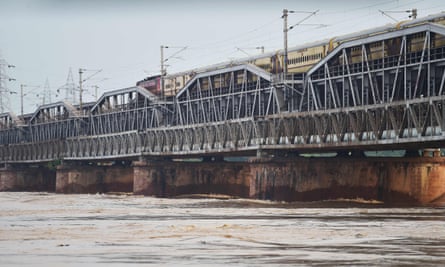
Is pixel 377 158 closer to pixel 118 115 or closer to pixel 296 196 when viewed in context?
pixel 296 196

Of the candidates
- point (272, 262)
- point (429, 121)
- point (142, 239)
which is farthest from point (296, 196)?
point (272, 262)

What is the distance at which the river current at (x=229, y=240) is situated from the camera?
97.5 ft

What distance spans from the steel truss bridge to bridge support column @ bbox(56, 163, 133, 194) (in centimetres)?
219

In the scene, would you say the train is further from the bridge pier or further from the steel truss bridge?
the bridge pier

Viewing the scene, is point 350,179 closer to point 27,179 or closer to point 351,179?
point 351,179

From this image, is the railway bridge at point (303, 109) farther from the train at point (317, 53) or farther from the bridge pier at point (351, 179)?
the bridge pier at point (351, 179)

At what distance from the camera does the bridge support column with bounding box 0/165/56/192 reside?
488 feet

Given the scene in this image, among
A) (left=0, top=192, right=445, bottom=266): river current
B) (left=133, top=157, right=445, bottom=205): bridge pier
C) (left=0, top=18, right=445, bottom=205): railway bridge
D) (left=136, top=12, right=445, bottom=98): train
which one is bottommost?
(left=0, top=192, right=445, bottom=266): river current

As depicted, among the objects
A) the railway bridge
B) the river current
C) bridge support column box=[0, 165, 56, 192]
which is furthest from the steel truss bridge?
bridge support column box=[0, 165, 56, 192]

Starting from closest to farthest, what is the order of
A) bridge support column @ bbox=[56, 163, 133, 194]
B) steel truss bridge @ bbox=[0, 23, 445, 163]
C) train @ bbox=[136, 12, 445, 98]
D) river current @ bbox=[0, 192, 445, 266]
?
river current @ bbox=[0, 192, 445, 266]
steel truss bridge @ bbox=[0, 23, 445, 163]
train @ bbox=[136, 12, 445, 98]
bridge support column @ bbox=[56, 163, 133, 194]

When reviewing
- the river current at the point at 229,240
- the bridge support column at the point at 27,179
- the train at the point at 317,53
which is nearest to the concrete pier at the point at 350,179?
the train at the point at 317,53

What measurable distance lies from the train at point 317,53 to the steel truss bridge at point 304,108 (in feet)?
0.63

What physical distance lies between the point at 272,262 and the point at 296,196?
152 ft

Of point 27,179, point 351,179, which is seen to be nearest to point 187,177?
point 351,179
